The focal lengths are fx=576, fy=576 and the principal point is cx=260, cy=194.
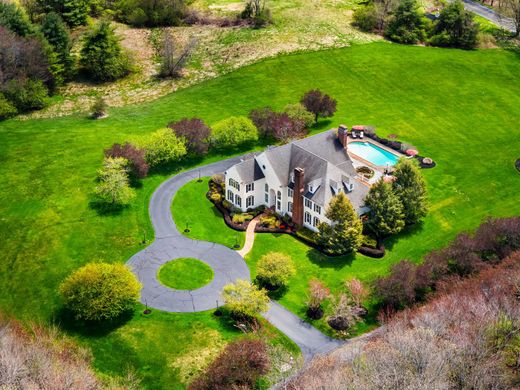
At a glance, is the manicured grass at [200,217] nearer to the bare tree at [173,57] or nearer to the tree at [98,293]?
the tree at [98,293]

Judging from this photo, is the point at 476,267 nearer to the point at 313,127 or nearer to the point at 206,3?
the point at 313,127

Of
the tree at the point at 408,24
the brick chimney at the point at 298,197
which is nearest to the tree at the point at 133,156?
the brick chimney at the point at 298,197

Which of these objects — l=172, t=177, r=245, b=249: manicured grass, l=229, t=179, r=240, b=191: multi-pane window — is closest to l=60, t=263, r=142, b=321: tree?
l=172, t=177, r=245, b=249: manicured grass

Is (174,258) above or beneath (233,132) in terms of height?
beneath

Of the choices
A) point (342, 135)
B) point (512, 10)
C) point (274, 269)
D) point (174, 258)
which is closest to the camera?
point (274, 269)

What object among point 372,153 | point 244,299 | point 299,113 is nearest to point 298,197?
point 244,299

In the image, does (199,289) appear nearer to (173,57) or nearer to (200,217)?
(200,217)
